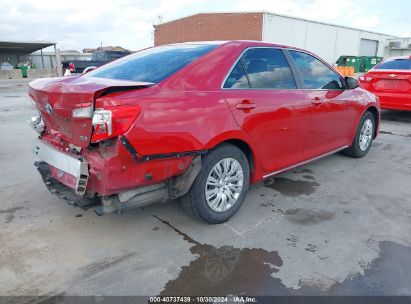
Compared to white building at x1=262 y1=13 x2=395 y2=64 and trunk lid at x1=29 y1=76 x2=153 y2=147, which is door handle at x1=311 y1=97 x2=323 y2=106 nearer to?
trunk lid at x1=29 y1=76 x2=153 y2=147

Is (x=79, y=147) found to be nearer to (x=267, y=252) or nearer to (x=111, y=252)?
(x=111, y=252)

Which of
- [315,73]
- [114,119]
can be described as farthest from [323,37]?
[114,119]

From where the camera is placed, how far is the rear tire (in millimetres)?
5453

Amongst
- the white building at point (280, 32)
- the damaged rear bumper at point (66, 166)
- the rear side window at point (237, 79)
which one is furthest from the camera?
the white building at point (280, 32)

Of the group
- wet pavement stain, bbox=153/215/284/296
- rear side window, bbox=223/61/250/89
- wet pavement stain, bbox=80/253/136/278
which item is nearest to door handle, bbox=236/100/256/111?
rear side window, bbox=223/61/250/89

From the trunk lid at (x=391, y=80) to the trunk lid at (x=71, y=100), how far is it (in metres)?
7.04

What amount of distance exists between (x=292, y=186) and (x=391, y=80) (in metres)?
5.30

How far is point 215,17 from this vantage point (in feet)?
129

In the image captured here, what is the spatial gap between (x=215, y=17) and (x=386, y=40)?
2693 centimetres

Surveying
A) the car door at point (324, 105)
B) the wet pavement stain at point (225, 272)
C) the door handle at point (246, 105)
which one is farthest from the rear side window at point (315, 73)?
the wet pavement stain at point (225, 272)

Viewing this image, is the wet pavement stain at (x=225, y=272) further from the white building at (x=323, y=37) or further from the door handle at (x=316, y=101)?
the white building at (x=323, y=37)

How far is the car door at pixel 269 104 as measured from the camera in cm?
341

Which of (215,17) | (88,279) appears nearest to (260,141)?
(88,279)

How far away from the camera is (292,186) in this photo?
4438 millimetres
